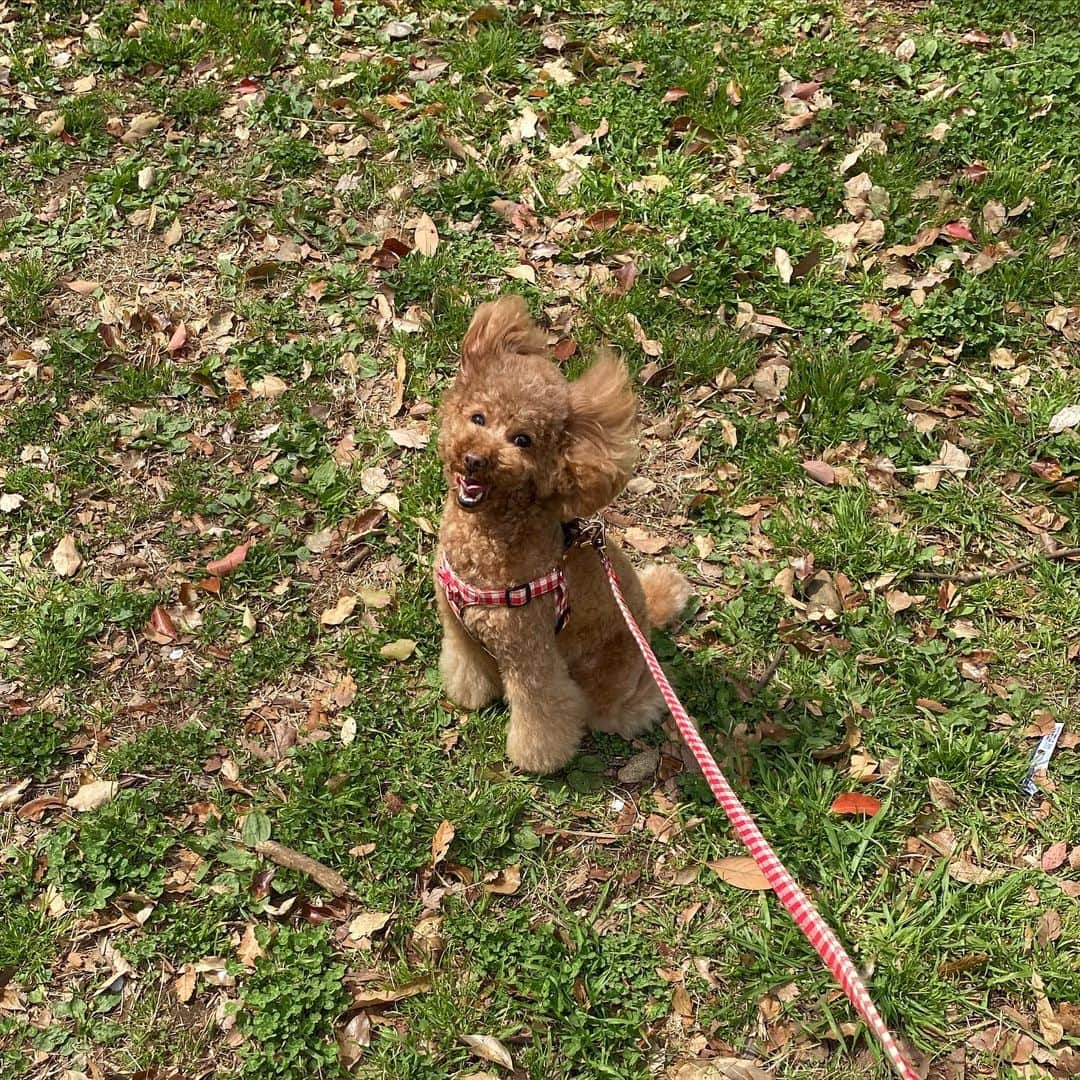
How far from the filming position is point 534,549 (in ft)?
10.2

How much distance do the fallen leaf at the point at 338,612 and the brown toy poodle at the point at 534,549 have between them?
609 millimetres

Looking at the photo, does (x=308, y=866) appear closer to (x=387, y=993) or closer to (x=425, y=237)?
(x=387, y=993)

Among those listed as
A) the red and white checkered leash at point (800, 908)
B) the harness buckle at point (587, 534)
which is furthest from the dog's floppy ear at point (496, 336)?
the red and white checkered leash at point (800, 908)

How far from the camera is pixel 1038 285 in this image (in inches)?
191

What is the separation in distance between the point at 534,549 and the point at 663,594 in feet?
3.50

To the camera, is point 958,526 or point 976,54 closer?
point 958,526

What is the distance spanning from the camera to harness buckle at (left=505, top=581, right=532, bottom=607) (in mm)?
3119

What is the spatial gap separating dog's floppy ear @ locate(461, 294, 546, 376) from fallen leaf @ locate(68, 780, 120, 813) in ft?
7.59

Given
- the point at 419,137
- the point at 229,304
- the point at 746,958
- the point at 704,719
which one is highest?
the point at 419,137

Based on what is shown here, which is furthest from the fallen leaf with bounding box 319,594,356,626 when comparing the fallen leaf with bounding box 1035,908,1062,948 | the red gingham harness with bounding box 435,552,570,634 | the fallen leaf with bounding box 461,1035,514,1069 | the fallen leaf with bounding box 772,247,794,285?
the fallen leaf with bounding box 1035,908,1062,948

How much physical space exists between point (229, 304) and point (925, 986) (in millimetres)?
4823

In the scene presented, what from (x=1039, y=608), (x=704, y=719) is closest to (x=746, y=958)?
(x=704, y=719)

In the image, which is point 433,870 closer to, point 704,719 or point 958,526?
point 704,719

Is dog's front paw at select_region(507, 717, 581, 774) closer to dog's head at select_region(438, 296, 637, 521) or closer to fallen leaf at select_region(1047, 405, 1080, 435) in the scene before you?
dog's head at select_region(438, 296, 637, 521)
